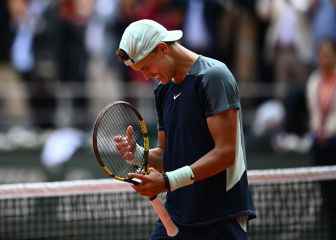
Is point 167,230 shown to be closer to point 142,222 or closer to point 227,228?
point 227,228

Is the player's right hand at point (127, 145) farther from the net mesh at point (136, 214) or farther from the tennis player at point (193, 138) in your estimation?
the net mesh at point (136, 214)

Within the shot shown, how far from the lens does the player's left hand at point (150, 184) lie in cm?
554

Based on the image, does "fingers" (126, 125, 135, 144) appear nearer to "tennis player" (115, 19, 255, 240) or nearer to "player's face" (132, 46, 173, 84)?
"tennis player" (115, 19, 255, 240)

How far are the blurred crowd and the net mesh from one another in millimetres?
4061

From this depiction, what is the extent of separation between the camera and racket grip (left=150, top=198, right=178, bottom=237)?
Result: 5820mm

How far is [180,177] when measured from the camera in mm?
5598

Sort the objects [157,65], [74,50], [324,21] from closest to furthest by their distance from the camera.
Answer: [157,65] → [324,21] → [74,50]

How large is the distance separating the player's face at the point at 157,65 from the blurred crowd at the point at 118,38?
678 cm

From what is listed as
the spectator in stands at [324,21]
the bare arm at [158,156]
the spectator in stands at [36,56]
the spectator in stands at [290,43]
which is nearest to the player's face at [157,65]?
the bare arm at [158,156]

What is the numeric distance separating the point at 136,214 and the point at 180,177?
2.89m

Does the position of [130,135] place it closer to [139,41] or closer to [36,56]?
[139,41]

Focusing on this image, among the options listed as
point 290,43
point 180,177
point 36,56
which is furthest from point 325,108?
point 36,56

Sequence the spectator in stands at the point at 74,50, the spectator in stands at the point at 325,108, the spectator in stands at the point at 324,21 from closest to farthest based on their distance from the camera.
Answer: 1. the spectator in stands at the point at 325,108
2. the spectator in stands at the point at 324,21
3. the spectator in stands at the point at 74,50

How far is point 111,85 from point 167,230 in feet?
26.2
